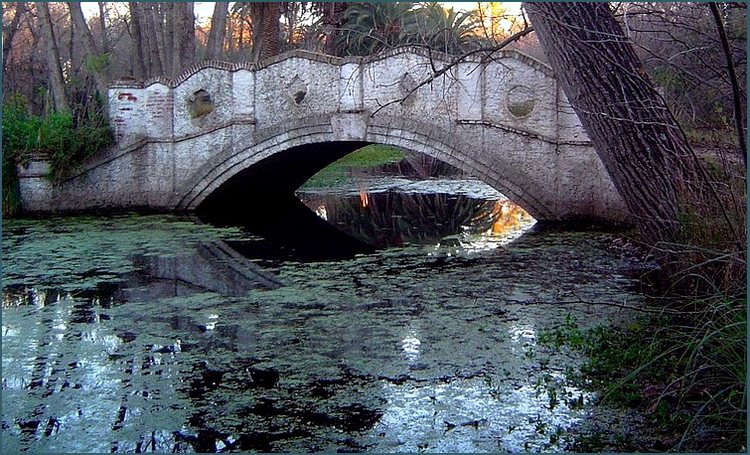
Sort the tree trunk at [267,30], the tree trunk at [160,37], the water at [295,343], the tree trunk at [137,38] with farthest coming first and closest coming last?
the tree trunk at [160,37] → the tree trunk at [137,38] → the tree trunk at [267,30] → the water at [295,343]

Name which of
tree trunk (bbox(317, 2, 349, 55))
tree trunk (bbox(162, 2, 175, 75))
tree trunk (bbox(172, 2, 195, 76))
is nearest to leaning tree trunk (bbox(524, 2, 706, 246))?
tree trunk (bbox(172, 2, 195, 76))

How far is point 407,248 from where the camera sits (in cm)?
883

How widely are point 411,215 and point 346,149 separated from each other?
143cm

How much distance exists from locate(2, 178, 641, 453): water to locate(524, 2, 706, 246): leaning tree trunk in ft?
2.42

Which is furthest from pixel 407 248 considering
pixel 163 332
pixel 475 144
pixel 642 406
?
pixel 642 406

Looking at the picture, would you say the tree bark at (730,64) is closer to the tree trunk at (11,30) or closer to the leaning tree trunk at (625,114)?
the leaning tree trunk at (625,114)

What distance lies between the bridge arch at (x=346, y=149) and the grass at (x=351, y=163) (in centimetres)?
372

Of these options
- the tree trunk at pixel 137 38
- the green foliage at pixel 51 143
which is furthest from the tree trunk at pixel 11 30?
the green foliage at pixel 51 143

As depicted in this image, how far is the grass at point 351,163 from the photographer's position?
16.1m

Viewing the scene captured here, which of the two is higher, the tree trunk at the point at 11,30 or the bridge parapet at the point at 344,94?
the tree trunk at the point at 11,30

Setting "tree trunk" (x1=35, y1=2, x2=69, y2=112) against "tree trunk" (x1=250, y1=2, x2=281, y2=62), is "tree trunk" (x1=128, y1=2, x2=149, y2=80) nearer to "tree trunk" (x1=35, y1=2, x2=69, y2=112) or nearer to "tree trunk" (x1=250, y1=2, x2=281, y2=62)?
"tree trunk" (x1=250, y1=2, x2=281, y2=62)

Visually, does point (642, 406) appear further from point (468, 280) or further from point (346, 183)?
point (346, 183)

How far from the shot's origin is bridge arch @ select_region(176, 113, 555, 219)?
946 centimetres

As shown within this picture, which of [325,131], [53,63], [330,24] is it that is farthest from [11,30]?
[325,131]
